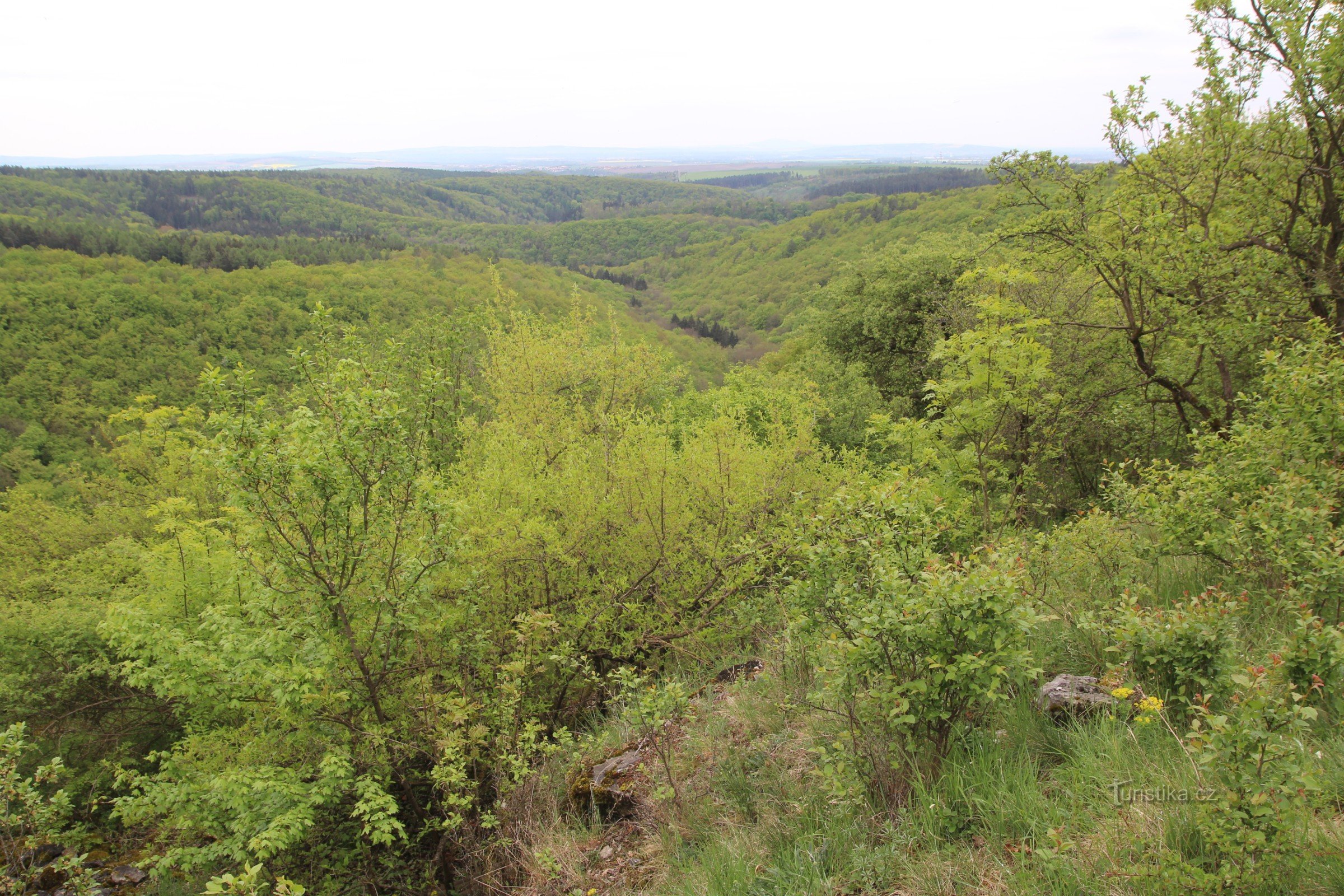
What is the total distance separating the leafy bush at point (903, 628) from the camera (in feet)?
11.4

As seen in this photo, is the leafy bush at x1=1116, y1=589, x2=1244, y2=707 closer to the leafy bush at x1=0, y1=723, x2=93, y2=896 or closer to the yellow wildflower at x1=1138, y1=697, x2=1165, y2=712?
the yellow wildflower at x1=1138, y1=697, x2=1165, y2=712

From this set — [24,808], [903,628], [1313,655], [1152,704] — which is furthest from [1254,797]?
[24,808]

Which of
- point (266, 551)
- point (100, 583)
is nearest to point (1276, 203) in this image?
point (266, 551)

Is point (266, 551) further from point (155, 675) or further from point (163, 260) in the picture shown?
point (163, 260)

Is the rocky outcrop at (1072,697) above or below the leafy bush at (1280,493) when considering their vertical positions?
below

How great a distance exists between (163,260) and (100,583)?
284ft

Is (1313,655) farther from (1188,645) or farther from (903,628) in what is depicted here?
(903,628)

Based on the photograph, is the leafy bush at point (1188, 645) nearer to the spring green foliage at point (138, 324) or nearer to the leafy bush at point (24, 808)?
the leafy bush at point (24, 808)

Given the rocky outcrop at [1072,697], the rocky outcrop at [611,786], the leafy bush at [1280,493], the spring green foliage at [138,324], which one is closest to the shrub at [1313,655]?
the rocky outcrop at [1072,697]

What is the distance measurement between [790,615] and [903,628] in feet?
4.96

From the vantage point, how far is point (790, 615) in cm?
493

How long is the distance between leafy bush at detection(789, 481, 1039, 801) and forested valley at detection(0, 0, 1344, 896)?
0.04m

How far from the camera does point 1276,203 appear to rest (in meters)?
8.62

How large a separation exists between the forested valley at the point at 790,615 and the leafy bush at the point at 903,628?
1.4 inches
